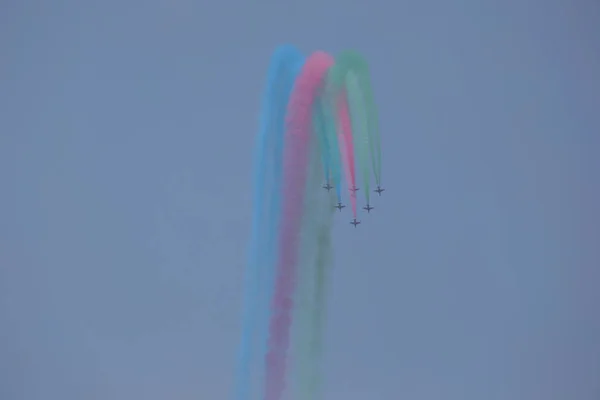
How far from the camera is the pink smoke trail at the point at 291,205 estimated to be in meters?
16.5

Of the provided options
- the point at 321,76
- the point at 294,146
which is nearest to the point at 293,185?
the point at 294,146

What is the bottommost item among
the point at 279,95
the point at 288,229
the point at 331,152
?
the point at 288,229

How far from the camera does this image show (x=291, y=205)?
1683cm

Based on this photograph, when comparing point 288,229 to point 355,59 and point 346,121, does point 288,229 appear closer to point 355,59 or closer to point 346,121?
point 346,121

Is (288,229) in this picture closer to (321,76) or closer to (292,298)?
(292,298)

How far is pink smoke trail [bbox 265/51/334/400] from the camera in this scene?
1652 cm

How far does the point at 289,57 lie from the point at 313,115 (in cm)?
124

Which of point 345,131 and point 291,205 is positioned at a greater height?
point 345,131

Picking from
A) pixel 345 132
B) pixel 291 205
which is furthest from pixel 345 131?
pixel 291 205

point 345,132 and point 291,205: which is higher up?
point 345,132

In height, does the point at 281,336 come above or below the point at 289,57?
below

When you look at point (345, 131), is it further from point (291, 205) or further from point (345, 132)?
point (291, 205)

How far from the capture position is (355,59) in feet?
53.5

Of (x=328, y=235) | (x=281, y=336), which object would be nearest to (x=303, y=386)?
(x=281, y=336)
